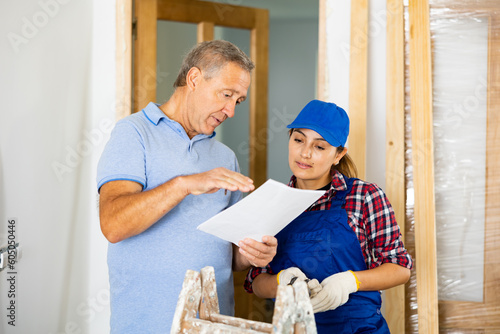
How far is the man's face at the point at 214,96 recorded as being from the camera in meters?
1.45

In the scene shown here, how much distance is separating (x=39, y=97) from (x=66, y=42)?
1.04ft

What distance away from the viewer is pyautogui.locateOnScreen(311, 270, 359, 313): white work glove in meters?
1.41

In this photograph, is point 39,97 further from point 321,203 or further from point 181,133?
point 321,203

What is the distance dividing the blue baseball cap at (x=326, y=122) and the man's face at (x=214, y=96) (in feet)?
0.85

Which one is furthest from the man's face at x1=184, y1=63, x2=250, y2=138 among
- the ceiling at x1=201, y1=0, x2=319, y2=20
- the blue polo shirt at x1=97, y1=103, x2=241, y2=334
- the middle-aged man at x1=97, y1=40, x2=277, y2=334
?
the ceiling at x1=201, y1=0, x2=319, y2=20

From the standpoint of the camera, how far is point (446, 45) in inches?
84.4

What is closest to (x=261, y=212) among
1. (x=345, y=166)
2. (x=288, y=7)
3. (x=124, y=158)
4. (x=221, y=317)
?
(x=221, y=317)

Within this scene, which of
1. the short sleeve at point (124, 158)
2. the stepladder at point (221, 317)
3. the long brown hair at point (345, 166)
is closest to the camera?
the stepladder at point (221, 317)

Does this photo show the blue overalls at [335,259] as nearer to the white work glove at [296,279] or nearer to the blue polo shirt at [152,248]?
the white work glove at [296,279]

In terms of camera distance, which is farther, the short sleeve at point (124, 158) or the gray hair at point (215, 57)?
the gray hair at point (215, 57)

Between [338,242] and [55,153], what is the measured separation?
1.30 metres

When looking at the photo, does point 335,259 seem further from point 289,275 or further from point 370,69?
point 370,69

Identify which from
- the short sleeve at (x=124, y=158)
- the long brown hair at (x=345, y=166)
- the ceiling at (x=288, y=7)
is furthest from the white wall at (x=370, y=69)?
the ceiling at (x=288, y=7)

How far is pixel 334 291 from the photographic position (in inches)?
56.3
